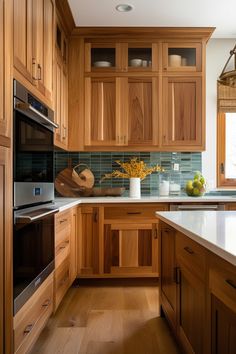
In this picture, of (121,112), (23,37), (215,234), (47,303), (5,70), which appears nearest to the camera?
(215,234)

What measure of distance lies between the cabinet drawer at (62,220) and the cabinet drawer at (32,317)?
366 millimetres

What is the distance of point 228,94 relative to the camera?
3.97 m

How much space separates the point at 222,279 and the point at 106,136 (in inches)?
103

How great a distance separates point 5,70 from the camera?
4.83ft

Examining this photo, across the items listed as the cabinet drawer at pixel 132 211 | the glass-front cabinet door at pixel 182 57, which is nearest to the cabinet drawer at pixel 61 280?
the cabinet drawer at pixel 132 211

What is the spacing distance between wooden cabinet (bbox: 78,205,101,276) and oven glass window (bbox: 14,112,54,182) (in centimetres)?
97

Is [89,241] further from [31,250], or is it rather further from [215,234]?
[215,234]

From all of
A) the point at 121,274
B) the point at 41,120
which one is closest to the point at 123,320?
the point at 121,274

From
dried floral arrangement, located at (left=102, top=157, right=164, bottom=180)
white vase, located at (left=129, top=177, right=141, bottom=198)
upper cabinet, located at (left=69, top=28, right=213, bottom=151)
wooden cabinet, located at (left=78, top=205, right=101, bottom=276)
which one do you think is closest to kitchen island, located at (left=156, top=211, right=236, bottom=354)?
wooden cabinet, located at (left=78, top=205, right=101, bottom=276)

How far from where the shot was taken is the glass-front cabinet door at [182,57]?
142 inches

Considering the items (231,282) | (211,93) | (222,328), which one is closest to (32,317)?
(222,328)

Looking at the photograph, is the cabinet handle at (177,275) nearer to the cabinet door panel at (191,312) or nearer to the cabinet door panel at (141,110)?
the cabinet door panel at (191,312)

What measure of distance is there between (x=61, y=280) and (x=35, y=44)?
1692mm

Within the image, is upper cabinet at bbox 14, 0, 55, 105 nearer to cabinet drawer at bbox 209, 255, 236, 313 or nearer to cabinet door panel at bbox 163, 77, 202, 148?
cabinet drawer at bbox 209, 255, 236, 313
